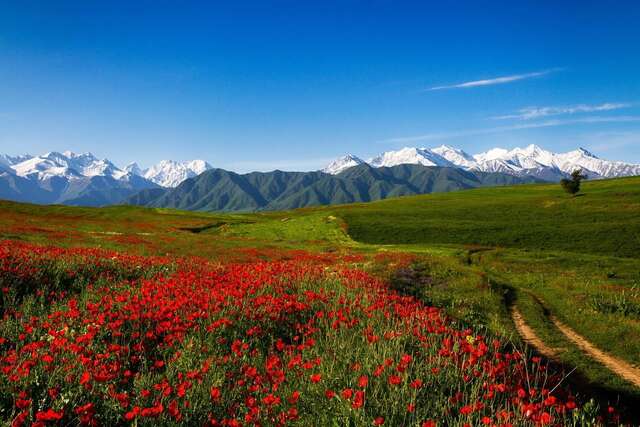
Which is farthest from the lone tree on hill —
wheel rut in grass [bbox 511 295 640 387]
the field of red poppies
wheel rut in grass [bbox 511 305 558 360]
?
the field of red poppies

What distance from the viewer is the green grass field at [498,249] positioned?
1773cm

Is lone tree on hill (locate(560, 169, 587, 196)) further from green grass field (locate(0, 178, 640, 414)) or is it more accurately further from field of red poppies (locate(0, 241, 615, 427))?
field of red poppies (locate(0, 241, 615, 427))

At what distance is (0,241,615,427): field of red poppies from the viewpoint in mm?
5480

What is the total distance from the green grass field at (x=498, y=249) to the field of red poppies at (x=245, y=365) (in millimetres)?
2288

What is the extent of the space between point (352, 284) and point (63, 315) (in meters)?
9.44

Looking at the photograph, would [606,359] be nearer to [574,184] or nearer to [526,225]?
[526,225]

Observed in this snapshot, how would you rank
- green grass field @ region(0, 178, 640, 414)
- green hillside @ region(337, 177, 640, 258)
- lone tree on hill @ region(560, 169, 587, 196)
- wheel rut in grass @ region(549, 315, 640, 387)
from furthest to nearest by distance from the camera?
lone tree on hill @ region(560, 169, 587, 196) < green hillside @ region(337, 177, 640, 258) < green grass field @ region(0, 178, 640, 414) < wheel rut in grass @ region(549, 315, 640, 387)

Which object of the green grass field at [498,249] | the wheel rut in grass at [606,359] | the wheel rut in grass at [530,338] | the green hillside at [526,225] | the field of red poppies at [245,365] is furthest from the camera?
the green hillside at [526,225]

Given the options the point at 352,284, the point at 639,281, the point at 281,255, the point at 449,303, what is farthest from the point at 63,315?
the point at 639,281

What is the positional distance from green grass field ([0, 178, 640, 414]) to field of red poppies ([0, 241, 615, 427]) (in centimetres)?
229

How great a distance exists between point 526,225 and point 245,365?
7446cm

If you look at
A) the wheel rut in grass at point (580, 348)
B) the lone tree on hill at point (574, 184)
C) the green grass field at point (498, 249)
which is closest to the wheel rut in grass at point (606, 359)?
the wheel rut in grass at point (580, 348)

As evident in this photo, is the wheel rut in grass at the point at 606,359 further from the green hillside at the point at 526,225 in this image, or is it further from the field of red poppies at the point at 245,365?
the green hillside at the point at 526,225

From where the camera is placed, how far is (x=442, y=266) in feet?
96.1
